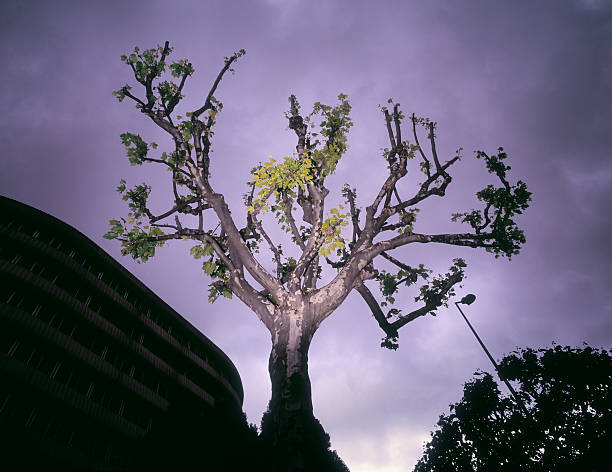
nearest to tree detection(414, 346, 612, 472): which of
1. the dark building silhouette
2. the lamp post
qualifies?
the lamp post

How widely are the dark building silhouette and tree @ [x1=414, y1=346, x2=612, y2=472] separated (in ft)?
58.5

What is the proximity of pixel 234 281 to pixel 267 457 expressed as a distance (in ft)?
9.70

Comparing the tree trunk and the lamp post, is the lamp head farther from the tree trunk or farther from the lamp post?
the tree trunk

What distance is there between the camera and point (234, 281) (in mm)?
5508

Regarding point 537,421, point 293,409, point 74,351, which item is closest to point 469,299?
point 537,421

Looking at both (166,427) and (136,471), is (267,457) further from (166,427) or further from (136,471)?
(166,427)

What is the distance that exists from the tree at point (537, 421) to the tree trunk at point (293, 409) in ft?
45.3

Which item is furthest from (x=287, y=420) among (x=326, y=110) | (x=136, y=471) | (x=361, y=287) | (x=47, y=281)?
(x=47, y=281)

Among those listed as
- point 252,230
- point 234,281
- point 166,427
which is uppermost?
point 252,230

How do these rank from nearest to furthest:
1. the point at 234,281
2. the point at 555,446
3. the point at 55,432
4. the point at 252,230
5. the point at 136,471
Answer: the point at 136,471 < the point at 234,281 < the point at 252,230 < the point at 555,446 < the point at 55,432

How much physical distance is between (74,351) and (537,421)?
34.4 metres

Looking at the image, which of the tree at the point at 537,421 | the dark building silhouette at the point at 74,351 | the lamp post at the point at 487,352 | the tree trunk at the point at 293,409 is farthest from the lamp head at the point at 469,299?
the dark building silhouette at the point at 74,351

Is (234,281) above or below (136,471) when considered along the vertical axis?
above

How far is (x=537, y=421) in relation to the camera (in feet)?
46.6
